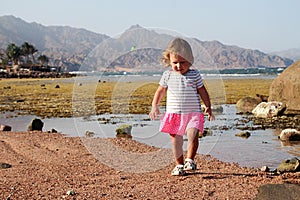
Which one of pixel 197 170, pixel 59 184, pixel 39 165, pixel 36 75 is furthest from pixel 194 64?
pixel 36 75

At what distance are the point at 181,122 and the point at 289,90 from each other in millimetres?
14584

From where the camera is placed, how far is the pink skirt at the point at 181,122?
23.2 feet

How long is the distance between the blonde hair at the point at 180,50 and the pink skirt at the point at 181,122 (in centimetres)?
83

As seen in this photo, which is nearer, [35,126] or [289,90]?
[35,126]

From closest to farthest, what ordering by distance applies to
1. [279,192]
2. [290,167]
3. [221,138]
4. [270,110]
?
[279,192] → [290,167] → [221,138] → [270,110]

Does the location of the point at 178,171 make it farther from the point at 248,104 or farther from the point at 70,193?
the point at 248,104

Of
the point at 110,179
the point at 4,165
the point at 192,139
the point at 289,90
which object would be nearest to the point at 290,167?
the point at 192,139

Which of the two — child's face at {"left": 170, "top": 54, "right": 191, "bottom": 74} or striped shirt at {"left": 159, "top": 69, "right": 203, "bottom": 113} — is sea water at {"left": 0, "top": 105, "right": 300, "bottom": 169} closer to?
striped shirt at {"left": 159, "top": 69, "right": 203, "bottom": 113}

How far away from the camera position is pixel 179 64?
6957 mm

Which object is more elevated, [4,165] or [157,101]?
[157,101]

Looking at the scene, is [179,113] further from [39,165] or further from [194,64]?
[39,165]

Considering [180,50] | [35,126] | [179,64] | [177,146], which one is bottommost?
[35,126]

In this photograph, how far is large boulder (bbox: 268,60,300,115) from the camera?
2012 cm

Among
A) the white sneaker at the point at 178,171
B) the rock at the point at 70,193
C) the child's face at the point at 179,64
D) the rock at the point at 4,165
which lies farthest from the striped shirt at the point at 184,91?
the rock at the point at 4,165
